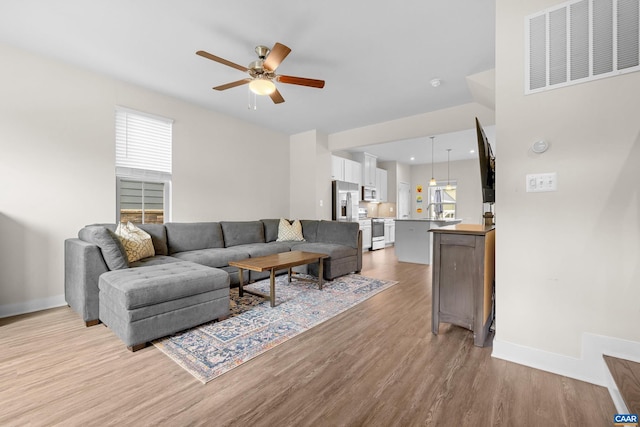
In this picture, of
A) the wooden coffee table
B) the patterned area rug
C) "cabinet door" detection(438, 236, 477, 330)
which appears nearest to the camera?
the patterned area rug

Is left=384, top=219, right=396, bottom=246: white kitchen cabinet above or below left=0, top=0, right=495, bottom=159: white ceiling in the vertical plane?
below

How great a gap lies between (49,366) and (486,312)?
3263 mm

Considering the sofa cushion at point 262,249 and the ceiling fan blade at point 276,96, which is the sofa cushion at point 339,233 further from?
the ceiling fan blade at point 276,96

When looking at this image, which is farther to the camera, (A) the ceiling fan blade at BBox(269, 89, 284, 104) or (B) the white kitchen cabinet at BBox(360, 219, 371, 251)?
(B) the white kitchen cabinet at BBox(360, 219, 371, 251)

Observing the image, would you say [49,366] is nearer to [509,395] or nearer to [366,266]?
[509,395]

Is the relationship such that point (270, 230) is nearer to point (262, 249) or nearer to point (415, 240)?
point (262, 249)

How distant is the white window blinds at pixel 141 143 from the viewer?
11.7ft

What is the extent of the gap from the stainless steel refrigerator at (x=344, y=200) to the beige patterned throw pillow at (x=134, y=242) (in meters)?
3.81

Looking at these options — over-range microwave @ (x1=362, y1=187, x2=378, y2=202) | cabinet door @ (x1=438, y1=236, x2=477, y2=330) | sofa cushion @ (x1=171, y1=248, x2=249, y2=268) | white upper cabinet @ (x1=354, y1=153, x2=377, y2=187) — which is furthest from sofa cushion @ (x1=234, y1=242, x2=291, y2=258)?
white upper cabinet @ (x1=354, y1=153, x2=377, y2=187)

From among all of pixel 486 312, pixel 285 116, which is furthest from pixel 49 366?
pixel 285 116

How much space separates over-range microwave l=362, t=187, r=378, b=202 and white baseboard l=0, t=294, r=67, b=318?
6385mm

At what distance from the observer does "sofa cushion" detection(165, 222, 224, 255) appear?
3.82 metres

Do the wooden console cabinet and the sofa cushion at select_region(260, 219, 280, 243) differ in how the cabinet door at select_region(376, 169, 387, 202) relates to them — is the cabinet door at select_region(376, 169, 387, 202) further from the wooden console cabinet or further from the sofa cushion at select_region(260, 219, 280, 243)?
the wooden console cabinet

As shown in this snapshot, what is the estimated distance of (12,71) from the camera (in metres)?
2.82
